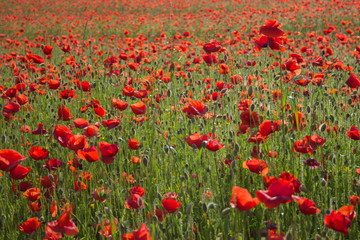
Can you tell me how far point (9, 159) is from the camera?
143 centimetres

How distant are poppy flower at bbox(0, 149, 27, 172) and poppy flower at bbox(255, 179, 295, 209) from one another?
0.95m

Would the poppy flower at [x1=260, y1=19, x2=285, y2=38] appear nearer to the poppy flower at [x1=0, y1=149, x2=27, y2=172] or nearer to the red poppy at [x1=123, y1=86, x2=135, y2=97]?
the red poppy at [x1=123, y1=86, x2=135, y2=97]

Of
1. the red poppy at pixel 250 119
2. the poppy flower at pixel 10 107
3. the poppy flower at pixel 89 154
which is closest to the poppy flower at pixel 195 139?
the red poppy at pixel 250 119

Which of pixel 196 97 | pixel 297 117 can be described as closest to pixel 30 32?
pixel 196 97

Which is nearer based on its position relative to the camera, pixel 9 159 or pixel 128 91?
pixel 9 159

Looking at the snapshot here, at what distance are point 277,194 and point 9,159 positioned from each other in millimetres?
1055

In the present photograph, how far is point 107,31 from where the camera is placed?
1205cm

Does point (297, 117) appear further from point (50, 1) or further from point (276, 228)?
point (50, 1)

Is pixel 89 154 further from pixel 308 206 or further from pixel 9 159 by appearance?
pixel 308 206

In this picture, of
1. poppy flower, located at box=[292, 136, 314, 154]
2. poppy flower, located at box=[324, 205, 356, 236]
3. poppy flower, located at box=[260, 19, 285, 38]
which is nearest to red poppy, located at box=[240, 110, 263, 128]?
poppy flower, located at box=[292, 136, 314, 154]

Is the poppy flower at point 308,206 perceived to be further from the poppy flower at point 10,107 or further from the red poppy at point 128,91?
the poppy flower at point 10,107

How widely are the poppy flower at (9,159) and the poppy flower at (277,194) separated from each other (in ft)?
3.10

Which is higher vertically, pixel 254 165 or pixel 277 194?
pixel 277 194

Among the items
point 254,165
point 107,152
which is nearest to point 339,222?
point 254,165
